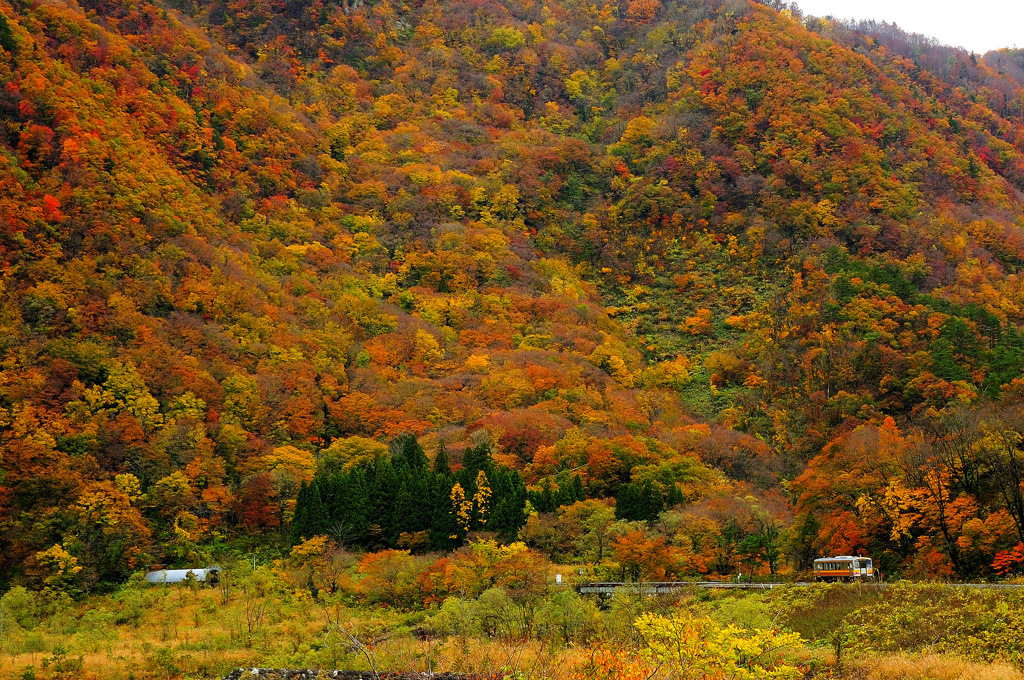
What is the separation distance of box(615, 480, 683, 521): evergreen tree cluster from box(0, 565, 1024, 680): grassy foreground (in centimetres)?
1369

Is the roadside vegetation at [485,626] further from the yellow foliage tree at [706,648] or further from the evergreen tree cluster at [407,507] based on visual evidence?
the evergreen tree cluster at [407,507]

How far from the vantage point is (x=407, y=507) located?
2520 inches

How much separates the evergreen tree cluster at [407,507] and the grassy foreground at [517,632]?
6222mm

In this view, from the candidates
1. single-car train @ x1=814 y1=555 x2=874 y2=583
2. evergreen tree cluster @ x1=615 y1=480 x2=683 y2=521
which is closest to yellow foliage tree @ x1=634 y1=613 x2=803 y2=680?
single-car train @ x1=814 y1=555 x2=874 y2=583

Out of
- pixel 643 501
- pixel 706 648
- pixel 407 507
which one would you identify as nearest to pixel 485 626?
pixel 407 507

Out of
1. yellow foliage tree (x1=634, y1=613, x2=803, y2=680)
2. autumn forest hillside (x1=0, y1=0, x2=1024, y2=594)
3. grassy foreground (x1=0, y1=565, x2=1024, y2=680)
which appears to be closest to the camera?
yellow foliage tree (x1=634, y1=613, x2=803, y2=680)

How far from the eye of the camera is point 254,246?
100688 mm

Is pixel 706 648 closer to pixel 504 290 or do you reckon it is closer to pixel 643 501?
pixel 643 501

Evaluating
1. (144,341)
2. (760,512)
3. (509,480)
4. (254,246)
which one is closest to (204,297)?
(144,341)

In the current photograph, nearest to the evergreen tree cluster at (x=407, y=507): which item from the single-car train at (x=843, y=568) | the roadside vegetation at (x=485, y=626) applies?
the roadside vegetation at (x=485, y=626)

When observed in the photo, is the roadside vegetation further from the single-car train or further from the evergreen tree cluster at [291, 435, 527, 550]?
the single-car train

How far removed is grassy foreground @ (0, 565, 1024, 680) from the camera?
27.6m

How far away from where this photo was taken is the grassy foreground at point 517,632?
27.6 metres

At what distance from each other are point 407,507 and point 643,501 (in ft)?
50.1
